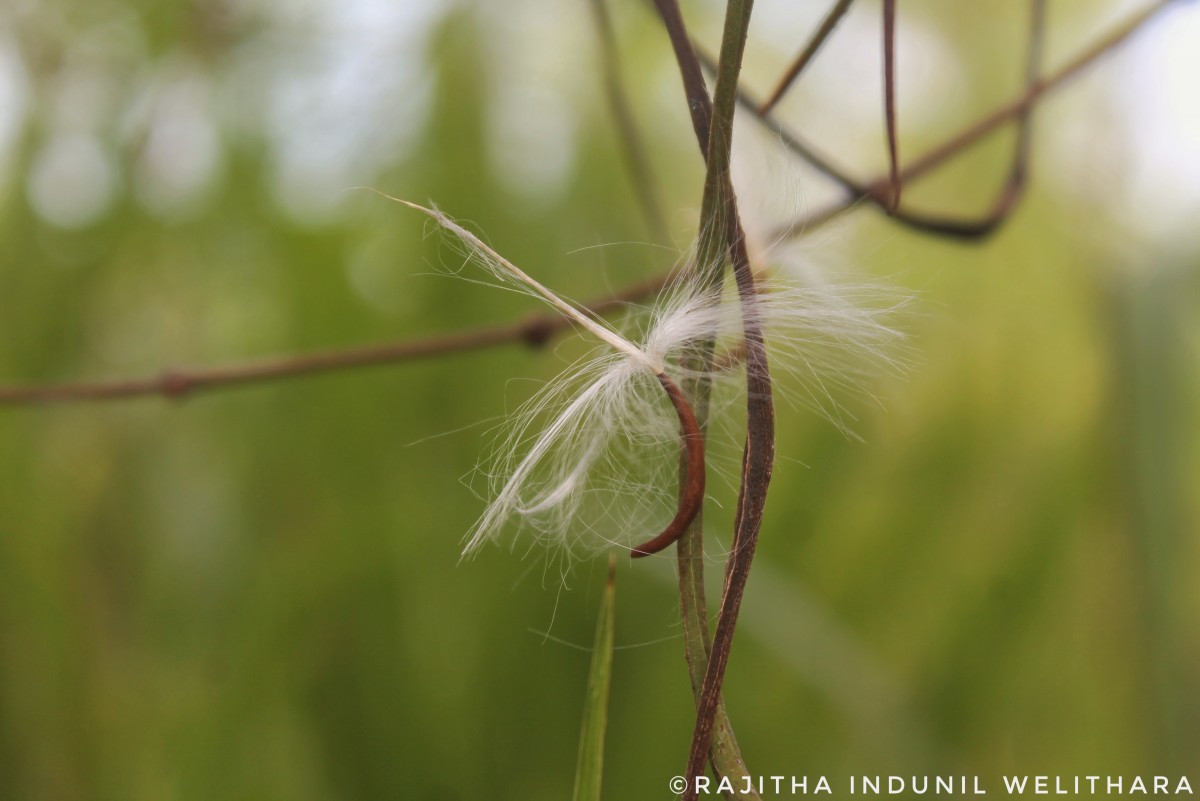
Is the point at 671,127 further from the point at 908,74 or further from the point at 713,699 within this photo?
the point at 713,699

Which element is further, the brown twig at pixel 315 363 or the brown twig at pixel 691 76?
the brown twig at pixel 315 363

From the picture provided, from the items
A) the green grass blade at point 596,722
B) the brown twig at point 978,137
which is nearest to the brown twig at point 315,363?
the brown twig at point 978,137

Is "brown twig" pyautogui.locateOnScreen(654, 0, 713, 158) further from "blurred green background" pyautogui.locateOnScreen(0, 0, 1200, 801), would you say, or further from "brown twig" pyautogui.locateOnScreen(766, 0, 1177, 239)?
"blurred green background" pyautogui.locateOnScreen(0, 0, 1200, 801)

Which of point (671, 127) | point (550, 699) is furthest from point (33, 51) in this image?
point (550, 699)

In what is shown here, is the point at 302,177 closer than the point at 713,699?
No

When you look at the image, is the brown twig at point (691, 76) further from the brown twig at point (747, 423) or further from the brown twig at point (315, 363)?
the brown twig at point (315, 363)
